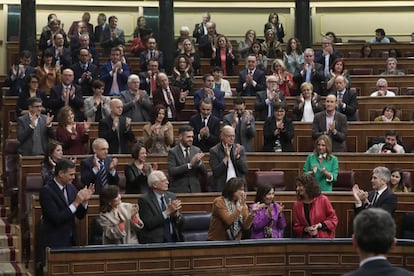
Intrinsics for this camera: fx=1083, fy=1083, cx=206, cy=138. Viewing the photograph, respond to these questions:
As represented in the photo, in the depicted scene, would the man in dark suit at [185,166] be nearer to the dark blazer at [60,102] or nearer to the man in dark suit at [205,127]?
the man in dark suit at [205,127]

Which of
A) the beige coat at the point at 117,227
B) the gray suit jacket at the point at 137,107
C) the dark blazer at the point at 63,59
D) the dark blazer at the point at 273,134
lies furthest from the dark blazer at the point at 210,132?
the dark blazer at the point at 63,59

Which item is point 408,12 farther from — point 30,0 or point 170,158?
point 170,158

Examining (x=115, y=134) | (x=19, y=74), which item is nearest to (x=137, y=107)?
(x=115, y=134)

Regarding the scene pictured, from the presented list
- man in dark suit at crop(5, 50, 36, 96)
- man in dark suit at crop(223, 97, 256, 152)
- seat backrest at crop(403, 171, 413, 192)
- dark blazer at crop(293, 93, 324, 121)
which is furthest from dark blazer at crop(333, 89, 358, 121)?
man in dark suit at crop(5, 50, 36, 96)

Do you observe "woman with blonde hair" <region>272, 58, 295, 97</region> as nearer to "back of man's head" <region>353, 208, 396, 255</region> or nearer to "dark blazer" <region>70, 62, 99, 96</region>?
"dark blazer" <region>70, 62, 99, 96</region>

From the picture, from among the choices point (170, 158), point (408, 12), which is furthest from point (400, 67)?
point (170, 158)

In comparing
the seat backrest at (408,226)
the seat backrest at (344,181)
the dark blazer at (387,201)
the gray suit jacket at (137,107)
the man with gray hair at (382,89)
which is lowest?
the seat backrest at (408,226)

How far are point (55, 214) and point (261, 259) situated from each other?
1617 millimetres

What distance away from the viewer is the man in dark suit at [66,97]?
38.1 ft

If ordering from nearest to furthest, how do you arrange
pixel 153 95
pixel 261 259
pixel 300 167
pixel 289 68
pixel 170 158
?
pixel 261 259, pixel 170 158, pixel 300 167, pixel 153 95, pixel 289 68

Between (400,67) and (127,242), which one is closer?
(127,242)

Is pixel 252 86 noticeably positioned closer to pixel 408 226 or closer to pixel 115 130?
pixel 115 130

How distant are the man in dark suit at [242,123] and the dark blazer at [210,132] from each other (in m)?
0.12

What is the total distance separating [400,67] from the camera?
15258 mm
